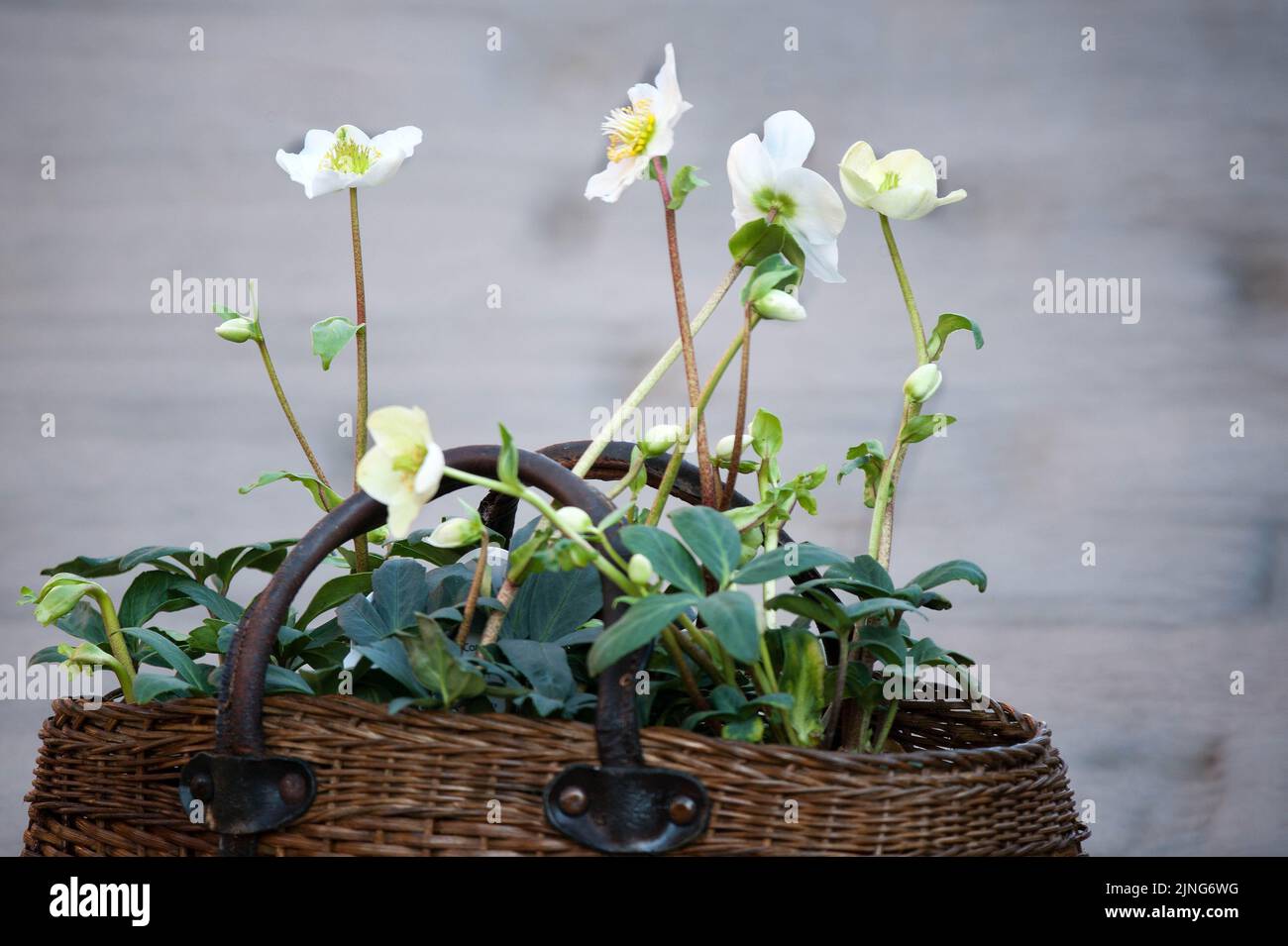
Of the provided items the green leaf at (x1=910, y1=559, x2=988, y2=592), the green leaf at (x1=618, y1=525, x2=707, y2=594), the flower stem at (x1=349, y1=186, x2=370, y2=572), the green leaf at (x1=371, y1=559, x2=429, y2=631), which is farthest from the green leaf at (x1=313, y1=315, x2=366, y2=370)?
the green leaf at (x1=910, y1=559, x2=988, y2=592)

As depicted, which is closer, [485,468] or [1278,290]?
[485,468]

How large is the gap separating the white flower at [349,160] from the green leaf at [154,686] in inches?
11.0

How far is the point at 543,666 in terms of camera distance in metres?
0.54

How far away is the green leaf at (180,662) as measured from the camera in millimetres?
598

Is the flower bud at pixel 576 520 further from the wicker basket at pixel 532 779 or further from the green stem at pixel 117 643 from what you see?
the green stem at pixel 117 643

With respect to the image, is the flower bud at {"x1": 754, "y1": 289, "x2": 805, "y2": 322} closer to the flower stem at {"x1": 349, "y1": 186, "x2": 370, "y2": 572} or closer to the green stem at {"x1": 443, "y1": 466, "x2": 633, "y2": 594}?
the green stem at {"x1": 443, "y1": 466, "x2": 633, "y2": 594}

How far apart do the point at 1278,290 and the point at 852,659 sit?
3.63 feet

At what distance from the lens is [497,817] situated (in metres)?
0.49

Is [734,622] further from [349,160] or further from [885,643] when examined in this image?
[349,160]
